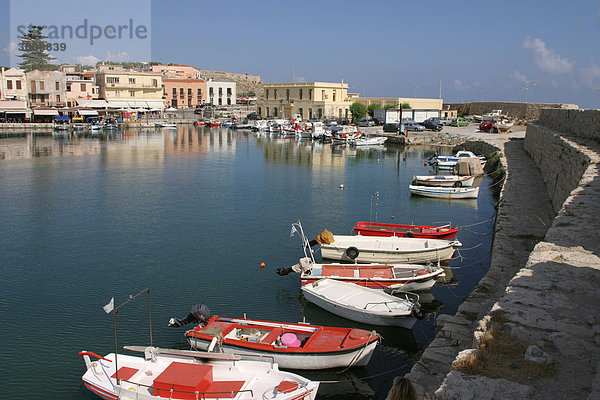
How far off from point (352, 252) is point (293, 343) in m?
5.60

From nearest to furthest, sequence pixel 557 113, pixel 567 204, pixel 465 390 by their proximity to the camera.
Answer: pixel 465 390
pixel 567 204
pixel 557 113

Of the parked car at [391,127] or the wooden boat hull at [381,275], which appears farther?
the parked car at [391,127]

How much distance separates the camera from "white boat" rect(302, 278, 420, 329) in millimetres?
11312

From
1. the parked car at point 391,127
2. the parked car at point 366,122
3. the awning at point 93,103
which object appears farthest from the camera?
the awning at point 93,103

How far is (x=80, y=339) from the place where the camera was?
11141 mm

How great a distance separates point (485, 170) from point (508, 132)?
21126 mm

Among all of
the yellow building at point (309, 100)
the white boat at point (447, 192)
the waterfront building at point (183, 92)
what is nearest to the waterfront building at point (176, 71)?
the waterfront building at point (183, 92)

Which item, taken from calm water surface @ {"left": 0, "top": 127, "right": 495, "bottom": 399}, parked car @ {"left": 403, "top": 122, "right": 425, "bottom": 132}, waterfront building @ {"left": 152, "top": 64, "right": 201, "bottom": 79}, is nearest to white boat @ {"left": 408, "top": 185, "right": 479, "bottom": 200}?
calm water surface @ {"left": 0, "top": 127, "right": 495, "bottom": 399}

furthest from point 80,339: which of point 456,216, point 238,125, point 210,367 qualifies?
point 238,125

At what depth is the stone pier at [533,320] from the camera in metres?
5.74

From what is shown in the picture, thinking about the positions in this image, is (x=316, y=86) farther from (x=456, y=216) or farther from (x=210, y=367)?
(x=210, y=367)

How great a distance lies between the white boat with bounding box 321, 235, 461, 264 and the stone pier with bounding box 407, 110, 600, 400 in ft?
5.81

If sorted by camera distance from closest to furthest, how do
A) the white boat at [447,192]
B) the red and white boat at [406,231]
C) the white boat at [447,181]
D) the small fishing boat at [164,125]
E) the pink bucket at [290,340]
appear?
1. the pink bucket at [290,340]
2. the red and white boat at [406,231]
3. the white boat at [447,192]
4. the white boat at [447,181]
5. the small fishing boat at [164,125]

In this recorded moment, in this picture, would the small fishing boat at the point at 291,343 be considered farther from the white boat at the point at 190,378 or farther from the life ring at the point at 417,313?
the life ring at the point at 417,313
